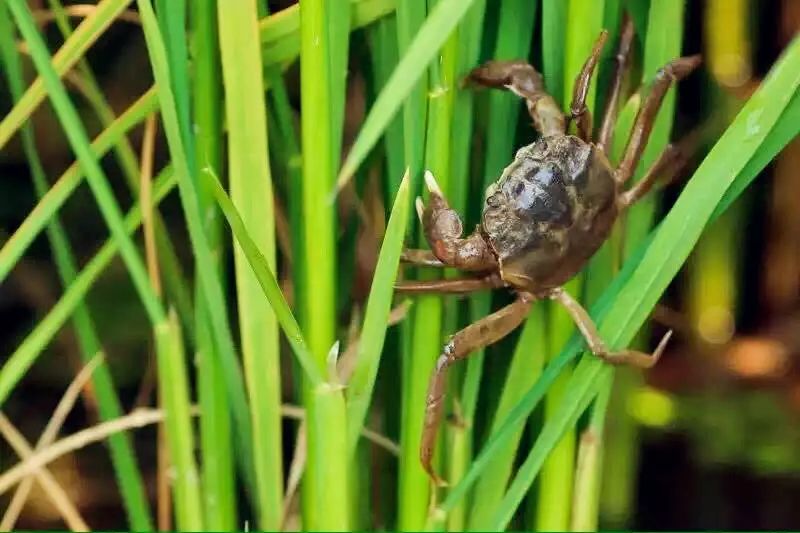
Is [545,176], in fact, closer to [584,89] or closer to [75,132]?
[584,89]

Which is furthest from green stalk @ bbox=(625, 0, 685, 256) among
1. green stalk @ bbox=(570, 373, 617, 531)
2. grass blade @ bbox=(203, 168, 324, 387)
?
grass blade @ bbox=(203, 168, 324, 387)

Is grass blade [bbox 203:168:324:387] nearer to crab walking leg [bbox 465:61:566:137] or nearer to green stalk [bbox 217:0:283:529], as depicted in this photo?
green stalk [bbox 217:0:283:529]

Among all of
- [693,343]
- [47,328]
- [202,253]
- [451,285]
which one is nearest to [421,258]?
[451,285]

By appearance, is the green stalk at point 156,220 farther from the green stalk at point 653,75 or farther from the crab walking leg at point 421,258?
the green stalk at point 653,75

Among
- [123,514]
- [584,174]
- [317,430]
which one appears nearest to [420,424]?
[317,430]

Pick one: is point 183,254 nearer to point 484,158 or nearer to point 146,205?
point 146,205

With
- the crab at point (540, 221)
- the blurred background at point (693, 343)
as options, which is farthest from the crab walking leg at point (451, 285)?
the blurred background at point (693, 343)

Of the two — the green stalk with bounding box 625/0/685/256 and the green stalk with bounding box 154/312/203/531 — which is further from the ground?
the green stalk with bounding box 625/0/685/256
